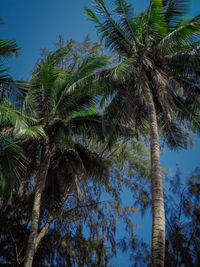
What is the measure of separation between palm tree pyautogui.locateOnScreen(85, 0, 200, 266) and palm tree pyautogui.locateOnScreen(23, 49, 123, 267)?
75cm

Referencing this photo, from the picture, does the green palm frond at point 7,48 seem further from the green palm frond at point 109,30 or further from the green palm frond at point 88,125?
the green palm frond at point 88,125

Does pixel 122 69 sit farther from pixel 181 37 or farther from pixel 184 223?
pixel 184 223

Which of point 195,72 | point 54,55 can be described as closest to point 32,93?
point 54,55

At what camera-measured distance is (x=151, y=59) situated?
8805 millimetres

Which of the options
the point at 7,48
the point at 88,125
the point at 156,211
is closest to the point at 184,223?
the point at 156,211

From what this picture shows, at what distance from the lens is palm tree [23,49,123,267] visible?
893 centimetres

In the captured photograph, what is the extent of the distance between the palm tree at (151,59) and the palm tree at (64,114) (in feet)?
2.47

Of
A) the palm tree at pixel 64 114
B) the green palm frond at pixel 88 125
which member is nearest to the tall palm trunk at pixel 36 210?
the palm tree at pixel 64 114

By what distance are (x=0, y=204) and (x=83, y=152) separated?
392 centimetres

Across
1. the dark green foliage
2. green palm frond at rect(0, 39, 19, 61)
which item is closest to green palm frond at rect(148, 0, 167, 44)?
green palm frond at rect(0, 39, 19, 61)

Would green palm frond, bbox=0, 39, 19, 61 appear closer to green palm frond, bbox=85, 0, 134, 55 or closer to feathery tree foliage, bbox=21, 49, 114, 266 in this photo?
feathery tree foliage, bbox=21, 49, 114, 266

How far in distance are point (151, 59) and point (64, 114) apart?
11.4ft

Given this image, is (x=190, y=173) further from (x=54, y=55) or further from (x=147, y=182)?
(x=54, y=55)

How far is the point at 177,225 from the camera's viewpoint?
8.73 meters
